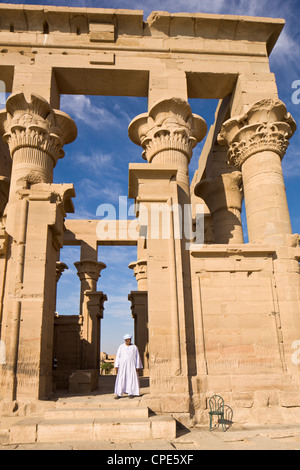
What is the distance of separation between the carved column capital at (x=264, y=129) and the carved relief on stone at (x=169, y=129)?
1.39 meters

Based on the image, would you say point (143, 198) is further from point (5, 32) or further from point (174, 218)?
point (5, 32)

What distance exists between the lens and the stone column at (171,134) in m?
10.7

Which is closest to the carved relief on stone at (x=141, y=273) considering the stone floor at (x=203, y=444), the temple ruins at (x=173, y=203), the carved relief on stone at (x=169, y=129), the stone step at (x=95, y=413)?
the temple ruins at (x=173, y=203)

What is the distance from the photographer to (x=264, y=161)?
33.8ft

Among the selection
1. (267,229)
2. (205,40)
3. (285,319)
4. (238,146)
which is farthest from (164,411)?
(205,40)

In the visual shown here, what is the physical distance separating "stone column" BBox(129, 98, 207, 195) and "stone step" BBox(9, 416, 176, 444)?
6436 mm

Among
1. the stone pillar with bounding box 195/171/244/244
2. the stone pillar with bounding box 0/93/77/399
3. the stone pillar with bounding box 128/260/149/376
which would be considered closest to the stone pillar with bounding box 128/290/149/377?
the stone pillar with bounding box 128/260/149/376

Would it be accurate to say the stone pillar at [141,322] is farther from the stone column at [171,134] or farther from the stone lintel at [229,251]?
the stone lintel at [229,251]

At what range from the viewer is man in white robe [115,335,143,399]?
753 cm

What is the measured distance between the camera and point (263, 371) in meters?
7.78

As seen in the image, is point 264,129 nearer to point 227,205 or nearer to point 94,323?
point 227,205

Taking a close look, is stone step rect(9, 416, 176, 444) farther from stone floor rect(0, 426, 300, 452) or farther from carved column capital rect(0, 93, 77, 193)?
carved column capital rect(0, 93, 77, 193)

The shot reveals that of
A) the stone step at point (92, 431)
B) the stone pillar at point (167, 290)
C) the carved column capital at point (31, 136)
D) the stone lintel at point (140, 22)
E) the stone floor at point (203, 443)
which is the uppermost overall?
the stone lintel at point (140, 22)

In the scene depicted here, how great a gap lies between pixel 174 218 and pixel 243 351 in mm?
3215
